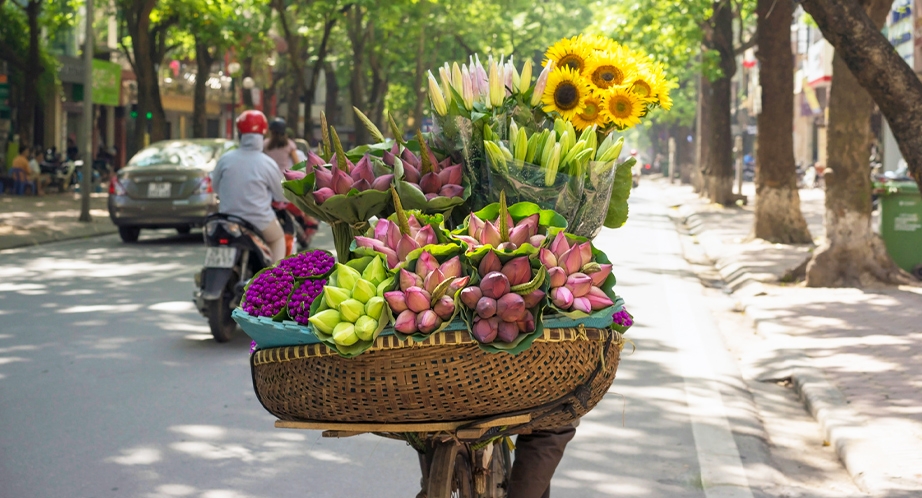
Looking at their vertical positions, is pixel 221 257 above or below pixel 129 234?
above

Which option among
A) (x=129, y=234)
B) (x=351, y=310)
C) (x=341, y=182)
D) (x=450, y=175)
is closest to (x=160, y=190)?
(x=129, y=234)

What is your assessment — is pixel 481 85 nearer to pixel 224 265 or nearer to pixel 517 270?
pixel 517 270

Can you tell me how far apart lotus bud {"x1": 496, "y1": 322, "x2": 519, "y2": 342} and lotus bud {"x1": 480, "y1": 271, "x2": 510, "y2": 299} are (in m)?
0.07

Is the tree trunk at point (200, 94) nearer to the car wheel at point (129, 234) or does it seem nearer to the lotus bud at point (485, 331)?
the car wheel at point (129, 234)

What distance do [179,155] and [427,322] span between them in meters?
15.6

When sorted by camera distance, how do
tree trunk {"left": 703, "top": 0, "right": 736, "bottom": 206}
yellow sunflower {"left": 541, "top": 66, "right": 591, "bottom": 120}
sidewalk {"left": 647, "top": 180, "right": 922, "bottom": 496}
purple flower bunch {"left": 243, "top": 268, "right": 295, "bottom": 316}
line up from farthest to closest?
tree trunk {"left": 703, "top": 0, "right": 736, "bottom": 206}, sidewalk {"left": 647, "top": 180, "right": 922, "bottom": 496}, yellow sunflower {"left": 541, "top": 66, "right": 591, "bottom": 120}, purple flower bunch {"left": 243, "top": 268, "right": 295, "bottom": 316}

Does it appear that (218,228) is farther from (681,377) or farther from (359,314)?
(359,314)

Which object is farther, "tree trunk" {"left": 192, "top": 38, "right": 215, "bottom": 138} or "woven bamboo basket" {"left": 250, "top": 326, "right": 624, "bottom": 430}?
"tree trunk" {"left": 192, "top": 38, "right": 215, "bottom": 138}

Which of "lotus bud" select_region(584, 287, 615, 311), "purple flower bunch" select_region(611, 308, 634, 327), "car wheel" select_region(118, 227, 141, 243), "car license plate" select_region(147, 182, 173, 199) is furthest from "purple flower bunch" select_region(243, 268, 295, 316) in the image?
"car wheel" select_region(118, 227, 141, 243)

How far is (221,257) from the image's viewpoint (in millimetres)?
8570

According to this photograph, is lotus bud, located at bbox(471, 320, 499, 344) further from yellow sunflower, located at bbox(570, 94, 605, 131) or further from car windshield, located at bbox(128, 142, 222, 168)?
car windshield, located at bbox(128, 142, 222, 168)

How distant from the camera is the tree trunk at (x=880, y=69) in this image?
8.46 m

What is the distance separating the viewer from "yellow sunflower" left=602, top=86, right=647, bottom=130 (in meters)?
3.28

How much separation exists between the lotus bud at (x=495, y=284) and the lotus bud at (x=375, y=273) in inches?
10.5
